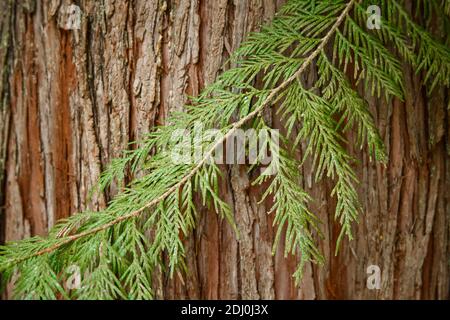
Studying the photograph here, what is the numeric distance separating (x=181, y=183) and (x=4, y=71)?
117cm

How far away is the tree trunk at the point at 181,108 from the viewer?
6.18ft

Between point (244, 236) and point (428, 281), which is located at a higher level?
point (244, 236)

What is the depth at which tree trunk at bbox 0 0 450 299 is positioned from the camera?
1884mm

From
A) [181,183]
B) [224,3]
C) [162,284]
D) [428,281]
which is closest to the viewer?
→ [181,183]

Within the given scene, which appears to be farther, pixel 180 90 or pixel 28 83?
pixel 28 83

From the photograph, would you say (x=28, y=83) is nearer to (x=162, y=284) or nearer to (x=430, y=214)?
(x=162, y=284)

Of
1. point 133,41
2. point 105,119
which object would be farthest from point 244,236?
point 133,41

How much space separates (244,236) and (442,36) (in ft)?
3.73

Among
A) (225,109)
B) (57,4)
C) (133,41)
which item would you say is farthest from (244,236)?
(57,4)

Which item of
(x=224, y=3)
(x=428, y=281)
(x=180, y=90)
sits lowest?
(x=428, y=281)

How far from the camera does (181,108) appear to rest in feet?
6.20

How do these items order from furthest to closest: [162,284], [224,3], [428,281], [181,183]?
[428,281] < [162,284] < [224,3] < [181,183]

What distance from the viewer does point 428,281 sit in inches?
85.6

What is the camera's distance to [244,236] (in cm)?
194
